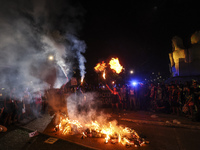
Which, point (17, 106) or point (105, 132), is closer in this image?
point (105, 132)

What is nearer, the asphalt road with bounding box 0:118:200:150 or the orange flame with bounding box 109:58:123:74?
the asphalt road with bounding box 0:118:200:150

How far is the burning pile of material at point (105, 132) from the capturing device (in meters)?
4.34

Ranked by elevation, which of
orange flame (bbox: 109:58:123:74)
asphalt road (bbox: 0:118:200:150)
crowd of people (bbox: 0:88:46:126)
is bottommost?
asphalt road (bbox: 0:118:200:150)

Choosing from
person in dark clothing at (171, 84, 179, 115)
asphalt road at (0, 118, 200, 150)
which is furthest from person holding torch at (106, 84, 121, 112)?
person in dark clothing at (171, 84, 179, 115)

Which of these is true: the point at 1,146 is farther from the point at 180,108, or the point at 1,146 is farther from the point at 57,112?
the point at 180,108

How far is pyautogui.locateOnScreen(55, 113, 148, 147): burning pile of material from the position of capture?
434cm

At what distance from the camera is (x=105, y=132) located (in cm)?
495

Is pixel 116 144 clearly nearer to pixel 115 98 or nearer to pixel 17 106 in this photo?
pixel 115 98

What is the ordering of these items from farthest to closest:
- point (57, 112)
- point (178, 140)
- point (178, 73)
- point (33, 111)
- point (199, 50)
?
point (178, 73), point (199, 50), point (33, 111), point (57, 112), point (178, 140)

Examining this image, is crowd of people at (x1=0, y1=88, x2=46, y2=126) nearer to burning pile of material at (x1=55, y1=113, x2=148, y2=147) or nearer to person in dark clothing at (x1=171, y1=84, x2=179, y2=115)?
burning pile of material at (x1=55, y1=113, x2=148, y2=147)

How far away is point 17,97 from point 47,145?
5.16 metres

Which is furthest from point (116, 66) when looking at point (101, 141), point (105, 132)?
point (101, 141)

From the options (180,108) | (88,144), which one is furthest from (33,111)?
(180,108)

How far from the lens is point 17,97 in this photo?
7840 millimetres
